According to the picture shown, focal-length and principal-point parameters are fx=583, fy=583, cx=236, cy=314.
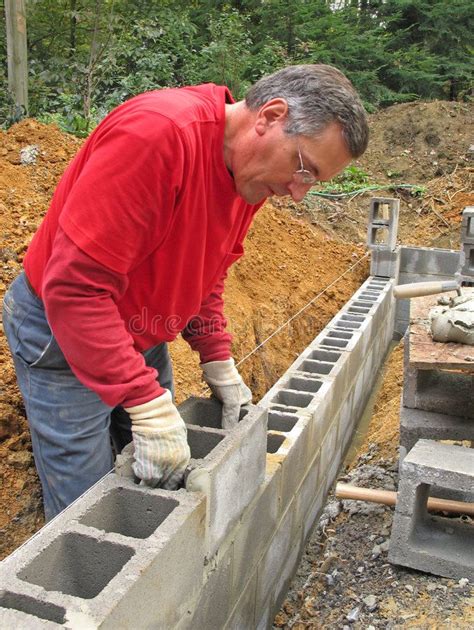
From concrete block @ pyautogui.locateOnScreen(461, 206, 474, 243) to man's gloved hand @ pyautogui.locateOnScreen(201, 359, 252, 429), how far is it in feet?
15.5

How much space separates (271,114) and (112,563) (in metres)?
1.55

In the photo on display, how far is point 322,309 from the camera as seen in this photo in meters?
7.94

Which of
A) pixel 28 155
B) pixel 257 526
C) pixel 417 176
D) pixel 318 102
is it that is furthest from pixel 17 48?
pixel 417 176

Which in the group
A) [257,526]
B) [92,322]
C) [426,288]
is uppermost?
[92,322]

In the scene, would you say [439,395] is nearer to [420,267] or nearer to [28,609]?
[28,609]

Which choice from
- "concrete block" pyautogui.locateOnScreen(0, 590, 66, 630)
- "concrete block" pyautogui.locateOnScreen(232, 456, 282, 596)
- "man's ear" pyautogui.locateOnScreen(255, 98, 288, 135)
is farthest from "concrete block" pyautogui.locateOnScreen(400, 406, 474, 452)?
"concrete block" pyautogui.locateOnScreen(0, 590, 66, 630)

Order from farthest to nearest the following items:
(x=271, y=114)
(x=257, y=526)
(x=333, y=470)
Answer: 1. (x=333, y=470)
2. (x=257, y=526)
3. (x=271, y=114)

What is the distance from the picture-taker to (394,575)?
2984mm

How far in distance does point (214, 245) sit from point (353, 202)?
10408 mm

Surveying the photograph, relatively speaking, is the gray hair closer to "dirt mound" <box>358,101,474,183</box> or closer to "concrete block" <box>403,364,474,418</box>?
"concrete block" <box>403,364,474,418</box>

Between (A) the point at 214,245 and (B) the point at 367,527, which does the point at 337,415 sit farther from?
(A) the point at 214,245

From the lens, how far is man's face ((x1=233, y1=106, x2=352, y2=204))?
192 cm

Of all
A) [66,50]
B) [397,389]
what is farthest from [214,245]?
[66,50]

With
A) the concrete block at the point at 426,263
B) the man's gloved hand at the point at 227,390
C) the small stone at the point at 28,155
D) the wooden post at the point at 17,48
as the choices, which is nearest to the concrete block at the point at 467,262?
the concrete block at the point at 426,263
